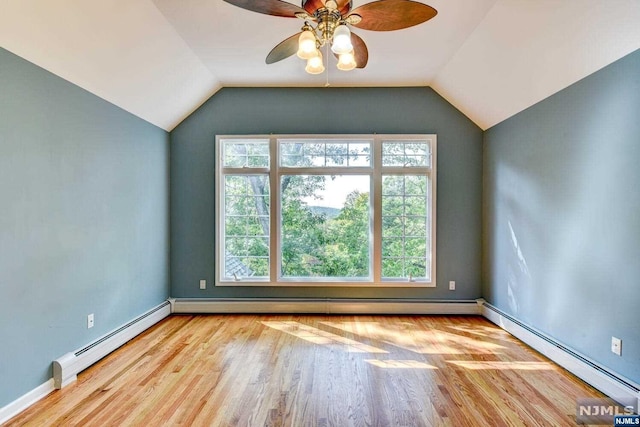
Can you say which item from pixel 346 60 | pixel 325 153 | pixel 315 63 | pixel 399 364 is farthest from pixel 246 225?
pixel 346 60

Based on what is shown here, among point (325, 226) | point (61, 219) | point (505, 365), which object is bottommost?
point (505, 365)

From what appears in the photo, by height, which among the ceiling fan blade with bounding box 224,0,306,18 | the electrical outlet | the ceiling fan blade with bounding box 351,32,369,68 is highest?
the ceiling fan blade with bounding box 224,0,306,18

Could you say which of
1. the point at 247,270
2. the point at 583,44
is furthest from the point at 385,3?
the point at 247,270

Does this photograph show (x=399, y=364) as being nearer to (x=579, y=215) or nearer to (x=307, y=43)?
(x=579, y=215)

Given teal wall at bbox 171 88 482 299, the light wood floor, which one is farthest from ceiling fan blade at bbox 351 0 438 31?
the light wood floor

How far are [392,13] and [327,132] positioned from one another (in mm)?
2462

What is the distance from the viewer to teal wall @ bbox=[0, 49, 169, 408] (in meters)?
2.12

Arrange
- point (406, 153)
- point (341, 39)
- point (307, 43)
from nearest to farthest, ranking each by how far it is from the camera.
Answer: point (341, 39), point (307, 43), point (406, 153)

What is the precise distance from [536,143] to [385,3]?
92.3 inches

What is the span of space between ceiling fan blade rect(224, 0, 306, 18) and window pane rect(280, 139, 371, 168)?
2434mm

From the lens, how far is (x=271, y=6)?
186cm

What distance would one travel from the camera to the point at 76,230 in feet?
8.89
